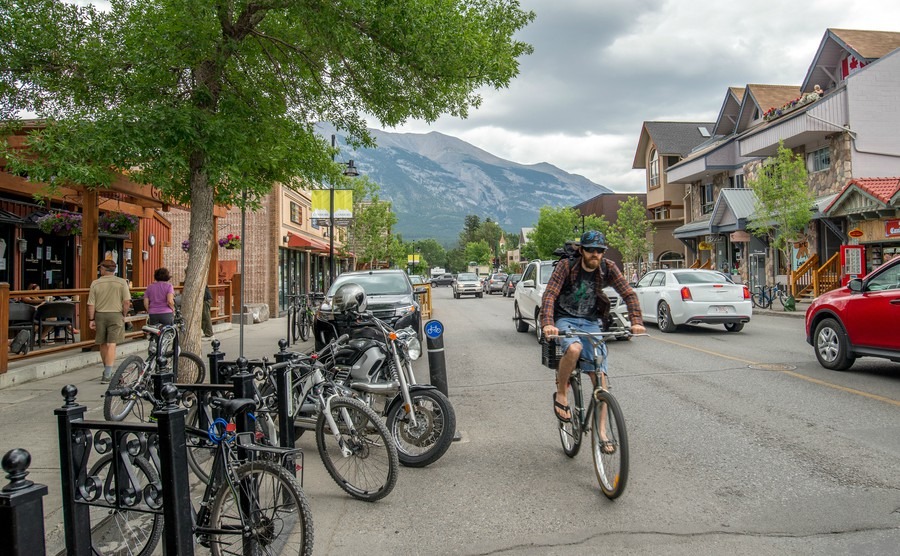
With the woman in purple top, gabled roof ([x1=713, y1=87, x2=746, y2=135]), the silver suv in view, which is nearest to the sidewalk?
the woman in purple top

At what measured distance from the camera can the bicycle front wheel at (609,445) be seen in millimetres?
4188

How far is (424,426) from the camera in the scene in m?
5.20

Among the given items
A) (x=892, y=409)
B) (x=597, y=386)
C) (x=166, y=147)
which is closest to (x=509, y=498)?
(x=597, y=386)

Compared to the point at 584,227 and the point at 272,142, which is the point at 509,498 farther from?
the point at 584,227

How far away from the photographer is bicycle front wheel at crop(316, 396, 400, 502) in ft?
14.6

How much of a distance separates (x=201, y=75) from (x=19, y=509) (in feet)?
23.9

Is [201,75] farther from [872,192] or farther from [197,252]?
[872,192]

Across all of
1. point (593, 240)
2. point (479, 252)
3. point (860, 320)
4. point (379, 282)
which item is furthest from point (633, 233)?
point (479, 252)

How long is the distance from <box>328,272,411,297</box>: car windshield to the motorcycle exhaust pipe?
22.2 feet

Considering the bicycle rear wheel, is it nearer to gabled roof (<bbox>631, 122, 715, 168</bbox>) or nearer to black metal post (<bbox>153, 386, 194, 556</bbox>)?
black metal post (<bbox>153, 386, 194, 556</bbox>)

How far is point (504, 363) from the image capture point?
439 inches

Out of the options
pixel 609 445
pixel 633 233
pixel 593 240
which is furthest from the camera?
pixel 633 233

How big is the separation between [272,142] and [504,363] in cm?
535

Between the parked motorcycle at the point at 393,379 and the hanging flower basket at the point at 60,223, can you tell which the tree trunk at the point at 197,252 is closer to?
the parked motorcycle at the point at 393,379
